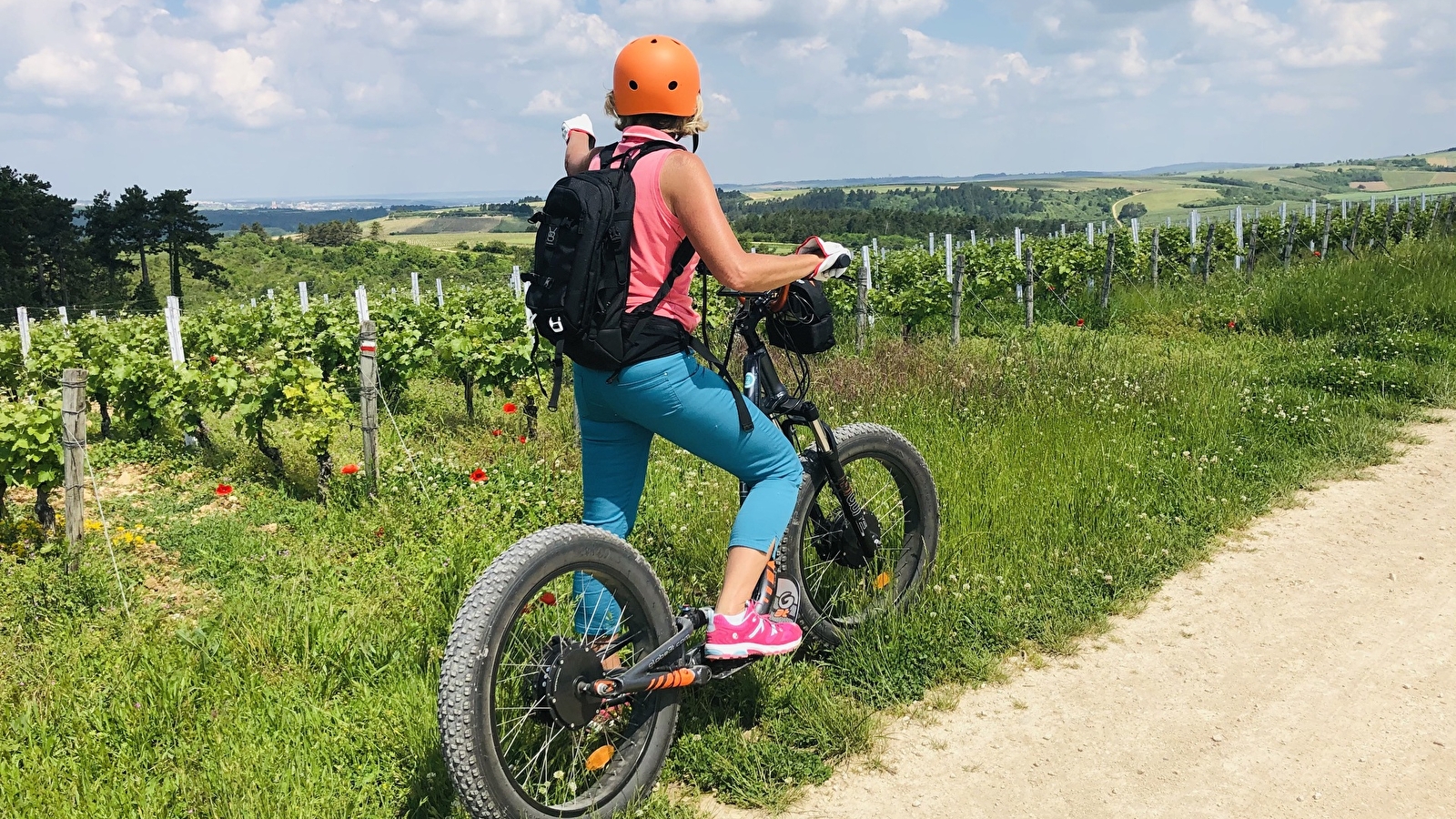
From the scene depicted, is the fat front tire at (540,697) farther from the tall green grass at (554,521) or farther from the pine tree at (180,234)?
the pine tree at (180,234)

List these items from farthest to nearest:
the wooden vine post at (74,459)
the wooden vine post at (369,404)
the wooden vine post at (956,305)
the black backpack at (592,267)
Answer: the wooden vine post at (956,305)
the wooden vine post at (369,404)
the wooden vine post at (74,459)
the black backpack at (592,267)

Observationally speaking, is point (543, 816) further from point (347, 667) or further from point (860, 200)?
point (860, 200)

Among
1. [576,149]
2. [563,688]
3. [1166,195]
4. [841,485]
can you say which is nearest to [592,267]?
[576,149]

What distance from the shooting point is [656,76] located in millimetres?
2643

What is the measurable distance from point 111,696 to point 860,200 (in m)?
94.7

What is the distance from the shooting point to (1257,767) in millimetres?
2982

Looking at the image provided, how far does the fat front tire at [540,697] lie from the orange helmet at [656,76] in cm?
119

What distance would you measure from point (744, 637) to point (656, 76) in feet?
5.41

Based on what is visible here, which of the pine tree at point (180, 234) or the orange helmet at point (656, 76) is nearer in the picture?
the orange helmet at point (656, 76)

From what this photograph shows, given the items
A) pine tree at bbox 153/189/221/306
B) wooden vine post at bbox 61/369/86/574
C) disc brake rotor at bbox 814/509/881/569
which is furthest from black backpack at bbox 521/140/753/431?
pine tree at bbox 153/189/221/306

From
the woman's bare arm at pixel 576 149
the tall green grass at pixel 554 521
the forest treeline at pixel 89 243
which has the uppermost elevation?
the forest treeline at pixel 89 243

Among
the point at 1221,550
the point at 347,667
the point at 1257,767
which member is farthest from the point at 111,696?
the point at 1221,550

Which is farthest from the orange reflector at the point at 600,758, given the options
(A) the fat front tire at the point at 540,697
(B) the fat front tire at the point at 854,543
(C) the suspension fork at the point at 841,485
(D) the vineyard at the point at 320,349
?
(D) the vineyard at the point at 320,349

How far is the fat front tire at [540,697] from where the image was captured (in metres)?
2.34
